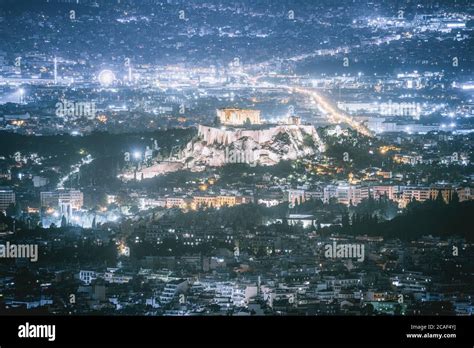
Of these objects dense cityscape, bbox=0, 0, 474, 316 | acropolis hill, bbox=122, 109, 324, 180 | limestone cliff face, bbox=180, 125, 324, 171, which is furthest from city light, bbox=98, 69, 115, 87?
limestone cliff face, bbox=180, 125, 324, 171

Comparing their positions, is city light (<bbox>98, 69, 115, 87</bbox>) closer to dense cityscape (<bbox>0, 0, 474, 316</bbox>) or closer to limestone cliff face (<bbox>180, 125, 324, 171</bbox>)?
dense cityscape (<bbox>0, 0, 474, 316</bbox>)

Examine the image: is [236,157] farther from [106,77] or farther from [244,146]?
[106,77]

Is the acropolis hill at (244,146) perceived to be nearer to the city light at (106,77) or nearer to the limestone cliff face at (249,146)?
the limestone cliff face at (249,146)

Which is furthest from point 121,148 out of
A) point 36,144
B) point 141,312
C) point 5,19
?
point 141,312

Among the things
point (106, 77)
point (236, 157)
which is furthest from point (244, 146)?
point (106, 77)
